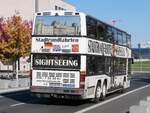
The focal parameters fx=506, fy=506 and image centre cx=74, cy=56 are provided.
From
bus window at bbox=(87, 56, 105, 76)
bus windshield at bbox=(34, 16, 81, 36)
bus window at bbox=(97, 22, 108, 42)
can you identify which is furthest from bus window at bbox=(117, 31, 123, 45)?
bus windshield at bbox=(34, 16, 81, 36)

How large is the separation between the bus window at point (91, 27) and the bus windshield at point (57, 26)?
544 mm

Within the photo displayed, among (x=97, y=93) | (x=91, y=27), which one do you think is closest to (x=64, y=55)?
(x=91, y=27)

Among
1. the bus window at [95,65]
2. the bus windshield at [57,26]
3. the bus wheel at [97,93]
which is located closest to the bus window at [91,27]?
the bus windshield at [57,26]

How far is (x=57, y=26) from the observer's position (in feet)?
69.7

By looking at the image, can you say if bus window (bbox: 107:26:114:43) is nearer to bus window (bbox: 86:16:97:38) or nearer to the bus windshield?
bus window (bbox: 86:16:97:38)

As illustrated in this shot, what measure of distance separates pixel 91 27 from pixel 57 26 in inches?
58.9

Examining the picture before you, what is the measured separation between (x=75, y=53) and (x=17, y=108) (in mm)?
3296

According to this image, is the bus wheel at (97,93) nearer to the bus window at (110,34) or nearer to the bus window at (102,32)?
the bus window at (102,32)

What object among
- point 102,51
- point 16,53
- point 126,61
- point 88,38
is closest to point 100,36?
point 102,51

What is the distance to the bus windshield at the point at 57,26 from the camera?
20.9 metres

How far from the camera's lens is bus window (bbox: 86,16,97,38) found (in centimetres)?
2117

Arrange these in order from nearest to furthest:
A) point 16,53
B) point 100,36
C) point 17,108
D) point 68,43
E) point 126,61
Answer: point 17,108
point 68,43
point 100,36
point 126,61
point 16,53

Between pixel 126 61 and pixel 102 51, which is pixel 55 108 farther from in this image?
pixel 126 61

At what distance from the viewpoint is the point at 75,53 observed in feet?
67.9
